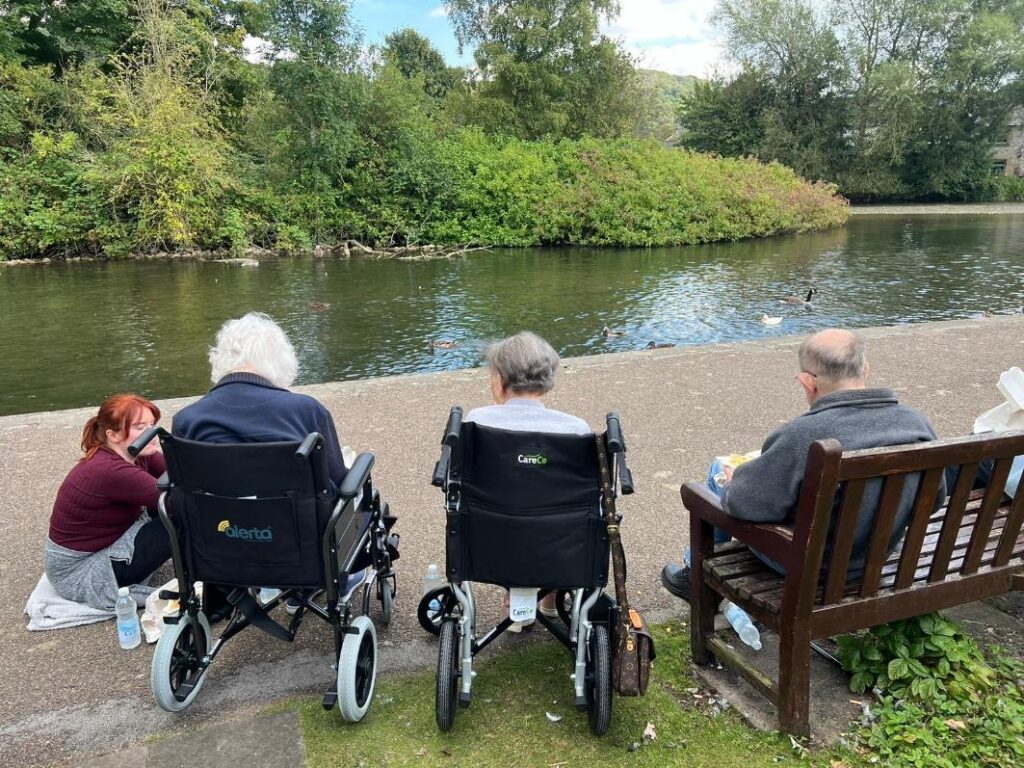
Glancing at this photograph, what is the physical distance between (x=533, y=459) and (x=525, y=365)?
49cm

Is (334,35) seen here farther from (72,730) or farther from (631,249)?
(72,730)

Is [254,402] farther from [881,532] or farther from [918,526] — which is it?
[918,526]

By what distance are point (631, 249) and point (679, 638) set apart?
24747mm

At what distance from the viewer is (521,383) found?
2.74 metres

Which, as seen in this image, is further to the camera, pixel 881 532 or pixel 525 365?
pixel 525 365

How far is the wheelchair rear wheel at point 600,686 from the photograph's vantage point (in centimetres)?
234

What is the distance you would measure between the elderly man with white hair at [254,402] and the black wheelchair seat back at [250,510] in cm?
23

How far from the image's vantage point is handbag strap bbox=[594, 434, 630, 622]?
232 cm

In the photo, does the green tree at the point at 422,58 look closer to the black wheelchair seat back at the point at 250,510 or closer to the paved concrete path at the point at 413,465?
the paved concrete path at the point at 413,465

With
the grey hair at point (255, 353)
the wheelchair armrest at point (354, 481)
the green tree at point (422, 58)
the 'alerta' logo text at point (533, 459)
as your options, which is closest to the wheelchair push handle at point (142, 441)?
the grey hair at point (255, 353)

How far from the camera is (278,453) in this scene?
234 centimetres

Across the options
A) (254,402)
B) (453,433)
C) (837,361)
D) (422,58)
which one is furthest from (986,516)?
(422,58)

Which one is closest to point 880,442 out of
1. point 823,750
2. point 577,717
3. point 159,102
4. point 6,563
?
A: point 823,750

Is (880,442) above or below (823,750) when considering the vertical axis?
above
